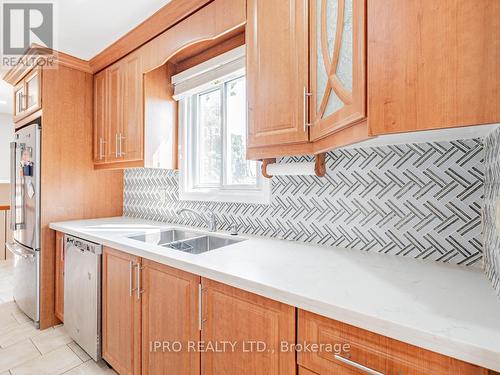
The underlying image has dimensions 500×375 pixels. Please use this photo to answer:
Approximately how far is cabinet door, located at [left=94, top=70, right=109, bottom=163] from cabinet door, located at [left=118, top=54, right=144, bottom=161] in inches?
12.6

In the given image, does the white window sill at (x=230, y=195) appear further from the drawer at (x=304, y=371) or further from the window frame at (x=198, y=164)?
the drawer at (x=304, y=371)

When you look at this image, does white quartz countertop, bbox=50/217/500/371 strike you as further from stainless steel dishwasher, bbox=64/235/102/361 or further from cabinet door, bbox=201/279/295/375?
stainless steel dishwasher, bbox=64/235/102/361

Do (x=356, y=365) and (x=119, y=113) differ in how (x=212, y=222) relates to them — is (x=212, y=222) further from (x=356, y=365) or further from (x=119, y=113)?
(x=356, y=365)

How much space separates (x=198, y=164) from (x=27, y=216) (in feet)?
5.46

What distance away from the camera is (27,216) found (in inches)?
98.7

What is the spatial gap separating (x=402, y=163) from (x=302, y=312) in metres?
0.85

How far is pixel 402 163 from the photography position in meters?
1.28

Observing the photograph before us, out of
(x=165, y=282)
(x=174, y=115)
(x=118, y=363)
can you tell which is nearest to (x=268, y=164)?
(x=165, y=282)

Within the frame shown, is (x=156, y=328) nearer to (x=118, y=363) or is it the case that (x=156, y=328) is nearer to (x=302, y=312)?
(x=118, y=363)

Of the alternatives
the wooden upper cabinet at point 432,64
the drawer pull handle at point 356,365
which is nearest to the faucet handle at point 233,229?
the drawer pull handle at point 356,365

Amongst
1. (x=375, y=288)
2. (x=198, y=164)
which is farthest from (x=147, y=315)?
(x=198, y=164)

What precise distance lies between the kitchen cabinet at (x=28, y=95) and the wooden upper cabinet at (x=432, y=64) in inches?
109

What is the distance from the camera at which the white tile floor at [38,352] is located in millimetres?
1832

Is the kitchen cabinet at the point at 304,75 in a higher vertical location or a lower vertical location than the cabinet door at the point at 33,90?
lower
